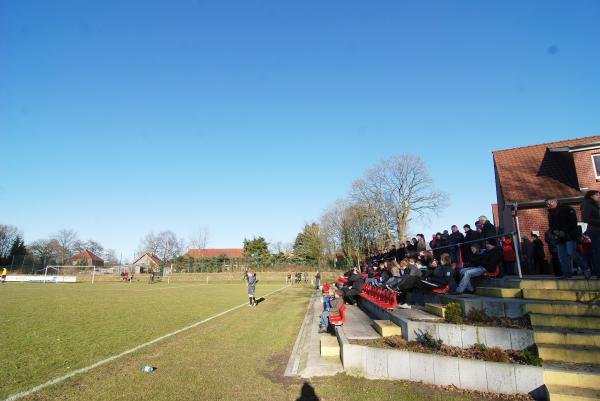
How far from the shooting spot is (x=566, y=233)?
7.45m

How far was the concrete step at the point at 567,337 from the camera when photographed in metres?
5.26

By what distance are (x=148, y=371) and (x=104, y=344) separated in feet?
8.84

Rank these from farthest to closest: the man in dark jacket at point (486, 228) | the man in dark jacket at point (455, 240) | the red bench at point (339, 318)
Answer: the man in dark jacket at point (455, 240) → the man in dark jacket at point (486, 228) → the red bench at point (339, 318)

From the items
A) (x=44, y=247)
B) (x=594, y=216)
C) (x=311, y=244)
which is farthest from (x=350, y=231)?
(x=44, y=247)

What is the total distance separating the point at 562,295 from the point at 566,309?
620 mm

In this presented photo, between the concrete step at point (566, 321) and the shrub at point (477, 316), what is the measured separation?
0.75m

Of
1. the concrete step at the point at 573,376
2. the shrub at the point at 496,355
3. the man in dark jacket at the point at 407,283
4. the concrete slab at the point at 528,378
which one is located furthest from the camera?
the man in dark jacket at the point at 407,283

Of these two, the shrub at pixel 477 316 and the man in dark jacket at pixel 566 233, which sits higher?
the man in dark jacket at pixel 566 233

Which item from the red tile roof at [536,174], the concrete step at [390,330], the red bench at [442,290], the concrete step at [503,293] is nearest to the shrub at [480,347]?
the concrete step at [390,330]

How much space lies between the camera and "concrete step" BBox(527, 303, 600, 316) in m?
5.80

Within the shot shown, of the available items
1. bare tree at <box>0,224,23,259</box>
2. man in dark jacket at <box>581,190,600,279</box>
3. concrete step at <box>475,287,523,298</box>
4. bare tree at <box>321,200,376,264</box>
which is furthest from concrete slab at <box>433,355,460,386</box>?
bare tree at <box>0,224,23,259</box>

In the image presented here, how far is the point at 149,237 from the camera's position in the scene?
87.8 metres

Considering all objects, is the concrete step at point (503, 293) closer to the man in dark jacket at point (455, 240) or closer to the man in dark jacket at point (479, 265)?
the man in dark jacket at point (479, 265)

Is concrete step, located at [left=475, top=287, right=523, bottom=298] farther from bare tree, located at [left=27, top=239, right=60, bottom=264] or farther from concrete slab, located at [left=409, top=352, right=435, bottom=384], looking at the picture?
bare tree, located at [left=27, top=239, right=60, bottom=264]
